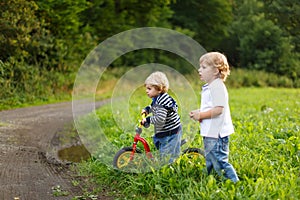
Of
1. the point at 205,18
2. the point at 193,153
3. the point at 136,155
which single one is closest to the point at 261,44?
the point at 205,18

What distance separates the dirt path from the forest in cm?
194

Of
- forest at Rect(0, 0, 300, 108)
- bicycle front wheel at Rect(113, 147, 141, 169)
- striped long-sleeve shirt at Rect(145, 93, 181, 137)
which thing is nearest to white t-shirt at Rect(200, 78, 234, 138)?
striped long-sleeve shirt at Rect(145, 93, 181, 137)

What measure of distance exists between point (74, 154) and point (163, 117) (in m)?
3.15

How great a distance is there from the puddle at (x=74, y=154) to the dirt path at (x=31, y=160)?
0.23 metres

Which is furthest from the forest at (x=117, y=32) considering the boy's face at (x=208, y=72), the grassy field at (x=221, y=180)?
the boy's face at (x=208, y=72)

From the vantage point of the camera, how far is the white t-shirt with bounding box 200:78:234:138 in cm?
485

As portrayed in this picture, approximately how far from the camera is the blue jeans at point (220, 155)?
16.1 feet

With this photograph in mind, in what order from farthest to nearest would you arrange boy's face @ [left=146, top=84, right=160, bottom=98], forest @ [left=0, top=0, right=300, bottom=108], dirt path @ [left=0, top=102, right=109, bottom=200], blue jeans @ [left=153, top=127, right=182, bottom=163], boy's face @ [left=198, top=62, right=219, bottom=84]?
forest @ [left=0, top=0, right=300, bottom=108], blue jeans @ [left=153, top=127, right=182, bottom=163], boy's face @ [left=146, top=84, right=160, bottom=98], dirt path @ [left=0, top=102, right=109, bottom=200], boy's face @ [left=198, top=62, right=219, bottom=84]

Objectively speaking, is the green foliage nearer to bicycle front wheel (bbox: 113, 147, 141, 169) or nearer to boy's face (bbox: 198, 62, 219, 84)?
bicycle front wheel (bbox: 113, 147, 141, 169)

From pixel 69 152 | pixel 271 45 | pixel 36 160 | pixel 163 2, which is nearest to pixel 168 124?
pixel 36 160

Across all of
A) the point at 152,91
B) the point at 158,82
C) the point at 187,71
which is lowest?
the point at 152,91

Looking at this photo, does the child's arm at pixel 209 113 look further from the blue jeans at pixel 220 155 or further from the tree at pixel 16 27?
the tree at pixel 16 27

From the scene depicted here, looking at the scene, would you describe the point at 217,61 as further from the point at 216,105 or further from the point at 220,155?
the point at 220,155

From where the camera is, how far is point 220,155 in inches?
195
